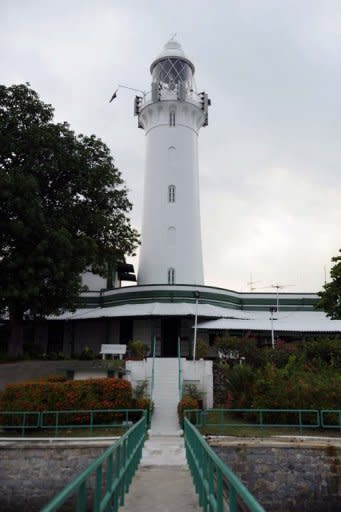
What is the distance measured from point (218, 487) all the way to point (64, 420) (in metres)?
11.9

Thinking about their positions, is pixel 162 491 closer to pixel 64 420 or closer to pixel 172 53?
pixel 64 420

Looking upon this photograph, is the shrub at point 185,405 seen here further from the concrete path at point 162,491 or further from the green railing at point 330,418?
the concrete path at point 162,491

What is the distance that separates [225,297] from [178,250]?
172 inches

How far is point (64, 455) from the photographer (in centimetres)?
1298

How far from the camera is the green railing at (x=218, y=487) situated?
160 inches

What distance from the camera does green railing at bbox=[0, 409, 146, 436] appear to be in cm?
1574

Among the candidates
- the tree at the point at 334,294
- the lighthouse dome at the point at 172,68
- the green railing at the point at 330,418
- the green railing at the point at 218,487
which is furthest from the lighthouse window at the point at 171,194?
the green railing at the point at 218,487

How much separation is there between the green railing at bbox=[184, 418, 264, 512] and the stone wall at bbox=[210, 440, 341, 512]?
4348 millimetres

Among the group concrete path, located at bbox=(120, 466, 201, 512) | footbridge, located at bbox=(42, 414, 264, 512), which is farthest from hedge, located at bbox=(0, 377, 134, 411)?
concrete path, located at bbox=(120, 466, 201, 512)

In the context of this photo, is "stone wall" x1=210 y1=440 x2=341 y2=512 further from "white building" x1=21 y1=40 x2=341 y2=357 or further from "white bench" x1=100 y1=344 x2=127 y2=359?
"white building" x1=21 y1=40 x2=341 y2=357

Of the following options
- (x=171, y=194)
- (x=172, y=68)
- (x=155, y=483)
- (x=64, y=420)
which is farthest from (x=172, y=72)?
(x=155, y=483)

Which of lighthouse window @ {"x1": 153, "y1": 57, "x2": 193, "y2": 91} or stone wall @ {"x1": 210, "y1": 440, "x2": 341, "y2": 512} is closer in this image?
stone wall @ {"x1": 210, "y1": 440, "x2": 341, "y2": 512}

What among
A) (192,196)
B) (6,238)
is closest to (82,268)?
(6,238)

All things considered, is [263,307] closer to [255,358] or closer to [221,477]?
[255,358]
